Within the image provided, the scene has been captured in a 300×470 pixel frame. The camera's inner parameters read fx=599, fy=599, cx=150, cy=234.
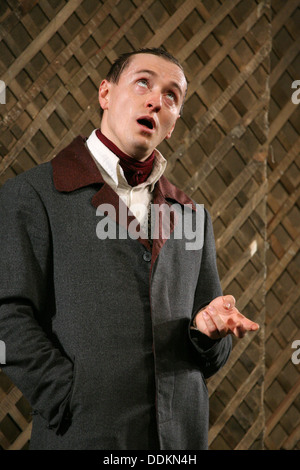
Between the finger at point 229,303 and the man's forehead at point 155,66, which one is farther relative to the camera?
the man's forehead at point 155,66

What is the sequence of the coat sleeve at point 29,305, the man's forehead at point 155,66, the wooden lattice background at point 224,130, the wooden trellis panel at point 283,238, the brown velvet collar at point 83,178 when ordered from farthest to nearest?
the wooden trellis panel at point 283,238 → the wooden lattice background at point 224,130 → the man's forehead at point 155,66 → the brown velvet collar at point 83,178 → the coat sleeve at point 29,305

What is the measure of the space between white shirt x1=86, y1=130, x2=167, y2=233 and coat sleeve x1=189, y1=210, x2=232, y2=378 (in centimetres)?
16

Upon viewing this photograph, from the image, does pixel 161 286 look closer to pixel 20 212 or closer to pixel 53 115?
pixel 20 212

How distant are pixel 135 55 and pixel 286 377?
1228 millimetres

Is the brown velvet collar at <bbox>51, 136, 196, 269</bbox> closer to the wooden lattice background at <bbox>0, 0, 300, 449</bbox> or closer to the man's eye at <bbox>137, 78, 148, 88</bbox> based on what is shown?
the man's eye at <bbox>137, 78, 148, 88</bbox>

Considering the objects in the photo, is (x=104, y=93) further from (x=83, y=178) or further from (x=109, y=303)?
(x=109, y=303)

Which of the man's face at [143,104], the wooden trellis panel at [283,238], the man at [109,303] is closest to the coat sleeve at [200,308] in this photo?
the man at [109,303]

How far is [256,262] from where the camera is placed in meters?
1.87

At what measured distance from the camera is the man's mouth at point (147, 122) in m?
1.14

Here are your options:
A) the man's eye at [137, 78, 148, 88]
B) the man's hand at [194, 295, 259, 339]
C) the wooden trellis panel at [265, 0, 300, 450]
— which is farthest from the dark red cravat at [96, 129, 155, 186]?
the wooden trellis panel at [265, 0, 300, 450]

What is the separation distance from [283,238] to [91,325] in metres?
1.14

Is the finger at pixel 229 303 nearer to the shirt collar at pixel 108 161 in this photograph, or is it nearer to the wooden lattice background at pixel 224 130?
the shirt collar at pixel 108 161

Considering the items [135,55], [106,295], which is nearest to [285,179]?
[135,55]
